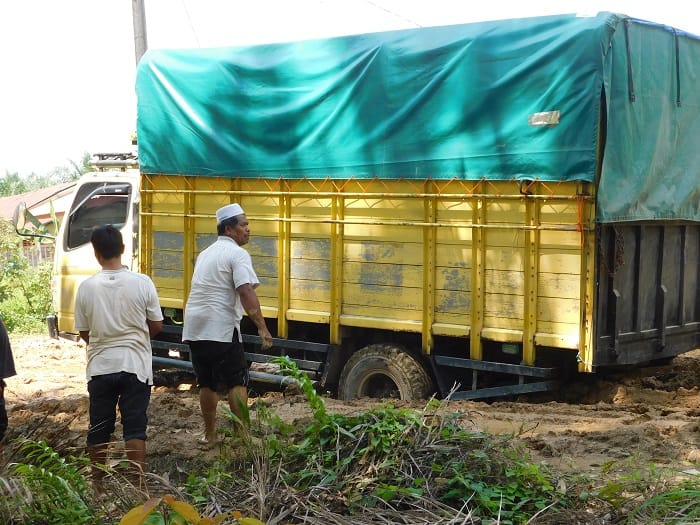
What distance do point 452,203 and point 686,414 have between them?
245 cm

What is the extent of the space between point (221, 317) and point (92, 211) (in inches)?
180

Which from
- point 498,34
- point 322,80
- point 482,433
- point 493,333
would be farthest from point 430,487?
point 322,80

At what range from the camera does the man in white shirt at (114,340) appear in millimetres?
5719

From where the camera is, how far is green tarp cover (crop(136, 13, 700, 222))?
24.4 feet

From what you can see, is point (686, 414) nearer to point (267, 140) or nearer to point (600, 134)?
point (600, 134)

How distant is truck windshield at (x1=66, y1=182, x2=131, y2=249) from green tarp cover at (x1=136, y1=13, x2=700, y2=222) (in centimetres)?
116

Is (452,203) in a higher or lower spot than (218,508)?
higher

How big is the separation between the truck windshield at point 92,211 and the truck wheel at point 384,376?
3.54 m

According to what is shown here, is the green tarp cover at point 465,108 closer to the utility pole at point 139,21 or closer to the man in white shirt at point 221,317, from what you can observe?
the man in white shirt at point 221,317

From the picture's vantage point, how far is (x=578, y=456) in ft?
20.9

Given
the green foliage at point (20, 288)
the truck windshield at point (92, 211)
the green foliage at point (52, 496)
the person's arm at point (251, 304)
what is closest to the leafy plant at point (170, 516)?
the green foliage at point (52, 496)

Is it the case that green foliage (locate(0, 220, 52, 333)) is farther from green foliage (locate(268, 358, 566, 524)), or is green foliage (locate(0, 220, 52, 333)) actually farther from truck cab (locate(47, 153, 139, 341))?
green foliage (locate(268, 358, 566, 524))

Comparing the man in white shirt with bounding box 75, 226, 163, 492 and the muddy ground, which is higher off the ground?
the man in white shirt with bounding box 75, 226, 163, 492

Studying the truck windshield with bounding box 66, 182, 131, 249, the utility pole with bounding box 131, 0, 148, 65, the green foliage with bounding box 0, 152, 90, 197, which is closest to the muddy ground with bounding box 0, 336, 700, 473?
the truck windshield with bounding box 66, 182, 131, 249
